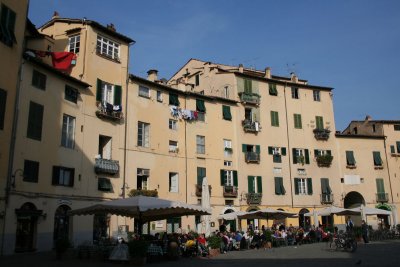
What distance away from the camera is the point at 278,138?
146ft

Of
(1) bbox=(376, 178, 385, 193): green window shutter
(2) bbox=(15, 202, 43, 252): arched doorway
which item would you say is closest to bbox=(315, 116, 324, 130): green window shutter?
(1) bbox=(376, 178, 385, 193): green window shutter

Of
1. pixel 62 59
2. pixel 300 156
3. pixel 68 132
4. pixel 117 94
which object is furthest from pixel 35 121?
pixel 300 156

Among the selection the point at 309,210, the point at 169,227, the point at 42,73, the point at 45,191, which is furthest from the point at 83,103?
the point at 309,210

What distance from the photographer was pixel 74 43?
106 ft

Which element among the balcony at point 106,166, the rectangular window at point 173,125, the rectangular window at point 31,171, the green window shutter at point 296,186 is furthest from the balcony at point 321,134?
the rectangular window at point 31,171

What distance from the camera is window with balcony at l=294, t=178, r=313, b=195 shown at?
4431 cm

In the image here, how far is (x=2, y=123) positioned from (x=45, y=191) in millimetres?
5293

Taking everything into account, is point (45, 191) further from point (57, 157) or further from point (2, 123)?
point (2, 123)

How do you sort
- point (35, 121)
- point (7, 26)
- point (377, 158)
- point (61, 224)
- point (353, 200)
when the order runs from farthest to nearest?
point (353, 200) → point (377, 158) → point (61, 224) → point (35, 121) → point (7, 26)

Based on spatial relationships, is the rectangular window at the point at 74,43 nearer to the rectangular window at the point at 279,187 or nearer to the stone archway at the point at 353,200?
the rectangular window at the point at 279,187

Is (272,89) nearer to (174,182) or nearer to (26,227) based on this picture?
(174,182)

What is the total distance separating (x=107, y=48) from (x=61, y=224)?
539 inches

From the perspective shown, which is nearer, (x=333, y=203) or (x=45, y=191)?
(x=45, y=191)

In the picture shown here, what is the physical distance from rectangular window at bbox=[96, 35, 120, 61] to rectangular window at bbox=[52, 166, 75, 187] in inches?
369
